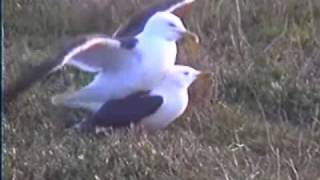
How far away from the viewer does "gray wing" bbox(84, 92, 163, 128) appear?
5035mm

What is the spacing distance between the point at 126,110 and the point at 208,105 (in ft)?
1.35

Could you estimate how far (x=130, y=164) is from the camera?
15.3ft

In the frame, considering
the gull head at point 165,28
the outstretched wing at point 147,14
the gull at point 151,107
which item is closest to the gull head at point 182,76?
the gull at point 151,107

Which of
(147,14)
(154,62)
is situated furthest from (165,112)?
Result: (147,14)

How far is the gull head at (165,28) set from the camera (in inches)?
204

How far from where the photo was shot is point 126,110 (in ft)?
16.6

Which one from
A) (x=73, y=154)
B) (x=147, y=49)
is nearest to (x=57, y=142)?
(x=73, y=154)

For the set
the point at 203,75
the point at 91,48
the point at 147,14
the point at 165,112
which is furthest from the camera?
the point at 147,14

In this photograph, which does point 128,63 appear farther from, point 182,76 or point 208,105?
point 208,105

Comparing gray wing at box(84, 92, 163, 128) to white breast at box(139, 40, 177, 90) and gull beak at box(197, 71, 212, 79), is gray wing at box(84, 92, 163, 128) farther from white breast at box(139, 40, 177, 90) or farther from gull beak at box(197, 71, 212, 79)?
gull beak at box(197, 71, 212, 79)

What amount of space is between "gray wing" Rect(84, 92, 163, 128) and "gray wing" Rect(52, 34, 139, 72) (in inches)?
5.5

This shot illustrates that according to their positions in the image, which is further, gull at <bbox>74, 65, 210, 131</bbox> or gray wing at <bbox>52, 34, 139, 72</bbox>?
gull at <bbox>74, 65, 210, 131</bbox>

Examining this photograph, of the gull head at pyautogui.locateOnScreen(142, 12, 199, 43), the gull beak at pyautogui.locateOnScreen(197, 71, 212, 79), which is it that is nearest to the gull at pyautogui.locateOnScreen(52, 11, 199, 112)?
the gull head at pyautogui.locateOnScreen(142, 12, 199, 43)

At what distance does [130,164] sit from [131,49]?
605 mm
